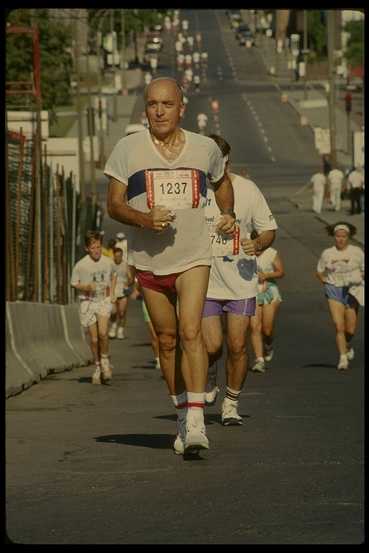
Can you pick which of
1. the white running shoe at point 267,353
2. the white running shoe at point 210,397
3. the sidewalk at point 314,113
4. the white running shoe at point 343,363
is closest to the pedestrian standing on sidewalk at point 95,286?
the white running shoe at point 267,353

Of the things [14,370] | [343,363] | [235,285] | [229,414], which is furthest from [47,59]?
[229,414]

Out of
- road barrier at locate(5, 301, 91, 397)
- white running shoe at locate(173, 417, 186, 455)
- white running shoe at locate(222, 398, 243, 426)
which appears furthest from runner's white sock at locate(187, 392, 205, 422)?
road barrier at locate(5, 301, 91, 397)

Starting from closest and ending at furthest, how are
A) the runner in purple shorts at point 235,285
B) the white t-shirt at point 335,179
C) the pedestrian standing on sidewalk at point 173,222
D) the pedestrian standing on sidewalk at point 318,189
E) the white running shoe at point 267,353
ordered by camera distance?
the pedestrian standing on sidewalk at point 173,222
the runner in purple shorts at point 235,285
the white running shoe at point 267,353
the pedestrian standing on sidewalk at point 318,189
the white t-shirt at point 335,179

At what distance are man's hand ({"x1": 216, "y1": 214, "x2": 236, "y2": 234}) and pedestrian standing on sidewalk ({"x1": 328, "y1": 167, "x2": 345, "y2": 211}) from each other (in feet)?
173

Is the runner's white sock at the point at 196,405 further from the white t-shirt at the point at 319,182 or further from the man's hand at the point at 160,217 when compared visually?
the white t-shirt at the point at 319,182

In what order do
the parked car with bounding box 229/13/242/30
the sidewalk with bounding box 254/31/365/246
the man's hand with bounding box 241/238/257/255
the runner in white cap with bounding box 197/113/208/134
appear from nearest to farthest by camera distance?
the man's hand with bounding box 241/238/257/255 → the sidewalk with bounding box 254/31/365/246 → the runner in white cap with bounding box 197/113/208/134 → the parked car with bounding box 229/13/242/30

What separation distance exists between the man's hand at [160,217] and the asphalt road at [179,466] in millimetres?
1238

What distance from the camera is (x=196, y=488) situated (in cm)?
927

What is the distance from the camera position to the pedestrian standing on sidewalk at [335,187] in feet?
209

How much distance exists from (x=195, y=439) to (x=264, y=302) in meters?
11.9

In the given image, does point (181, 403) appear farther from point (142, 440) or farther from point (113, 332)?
point (113, 332)

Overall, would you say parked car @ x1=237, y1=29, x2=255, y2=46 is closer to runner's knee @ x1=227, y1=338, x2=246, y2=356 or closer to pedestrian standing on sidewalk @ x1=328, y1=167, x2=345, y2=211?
pedestrian standing on sidewalk @ x1=328, y1=167, x2=345, y2=211

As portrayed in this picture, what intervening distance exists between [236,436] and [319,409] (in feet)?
10.3

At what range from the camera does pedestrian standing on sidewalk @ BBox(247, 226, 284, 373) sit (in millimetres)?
21344
